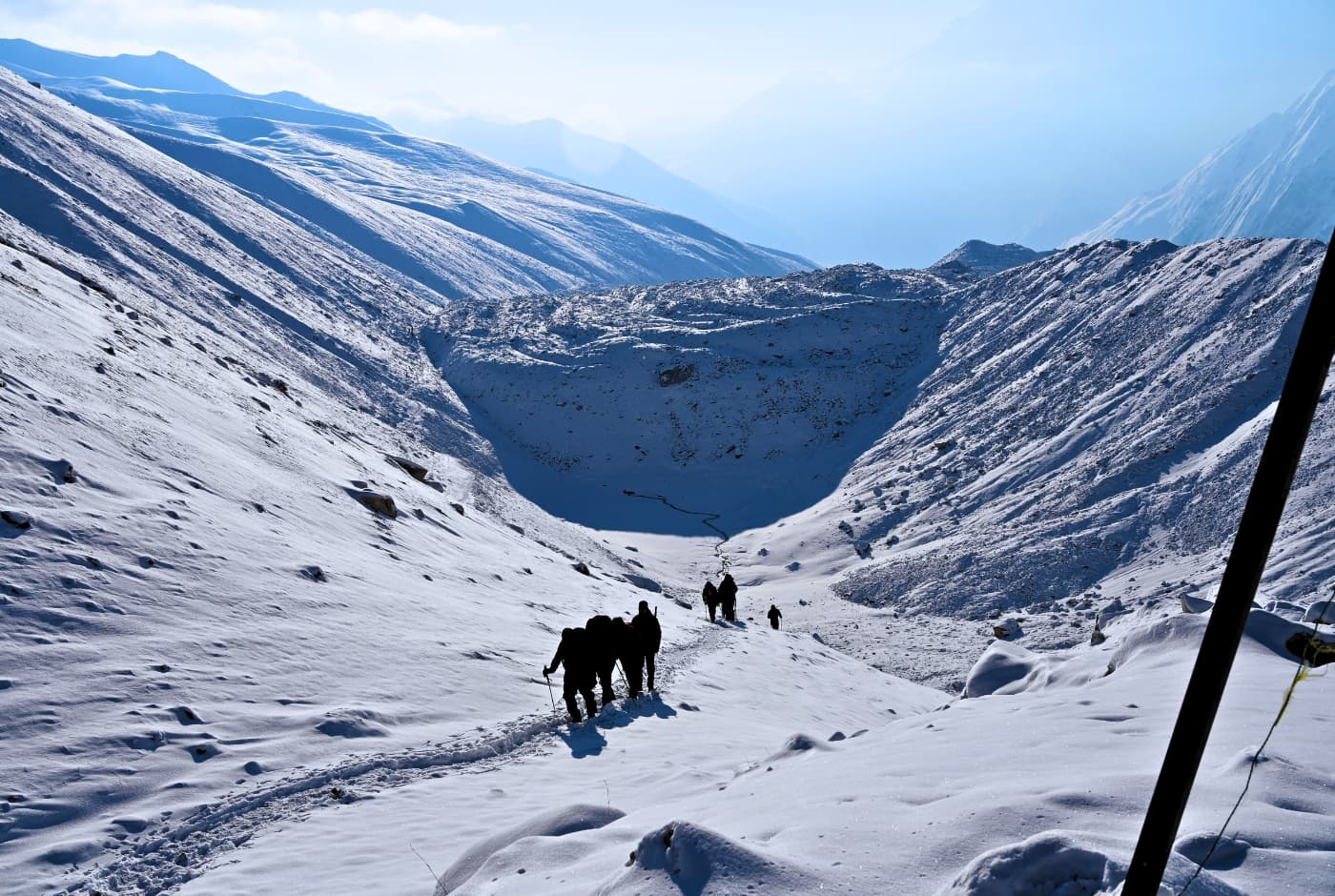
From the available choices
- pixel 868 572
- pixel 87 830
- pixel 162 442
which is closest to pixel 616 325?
pixel 868 572

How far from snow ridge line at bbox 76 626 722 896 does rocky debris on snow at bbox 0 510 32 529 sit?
6997 millimetres

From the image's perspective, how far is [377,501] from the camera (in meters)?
24.8

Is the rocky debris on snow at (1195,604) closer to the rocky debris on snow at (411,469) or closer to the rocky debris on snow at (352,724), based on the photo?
the rocky debris on snow at (352,724)

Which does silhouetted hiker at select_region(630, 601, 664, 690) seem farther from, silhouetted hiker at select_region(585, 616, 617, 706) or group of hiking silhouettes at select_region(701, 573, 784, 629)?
group of hiking silhouettes at select_region(701, 573, 784, 629)

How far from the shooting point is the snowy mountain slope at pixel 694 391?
172 feet

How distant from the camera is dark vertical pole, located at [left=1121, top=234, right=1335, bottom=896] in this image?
242 cm

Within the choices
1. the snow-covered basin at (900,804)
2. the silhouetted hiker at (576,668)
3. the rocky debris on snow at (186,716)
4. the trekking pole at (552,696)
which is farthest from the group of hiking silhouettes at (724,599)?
the rocky debris on snow at (186,716)

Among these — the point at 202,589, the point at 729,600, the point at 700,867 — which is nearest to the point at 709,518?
the point at 729,600

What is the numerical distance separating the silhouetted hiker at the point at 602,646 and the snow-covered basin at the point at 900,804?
0.86m

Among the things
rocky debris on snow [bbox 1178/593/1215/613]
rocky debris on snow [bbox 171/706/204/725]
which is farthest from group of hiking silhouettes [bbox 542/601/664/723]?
rocky debris on snow [bbox 1178/593/1215/613]

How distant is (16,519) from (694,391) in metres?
48.8

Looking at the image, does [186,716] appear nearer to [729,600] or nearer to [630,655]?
[630,655]

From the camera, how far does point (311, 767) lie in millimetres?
10133

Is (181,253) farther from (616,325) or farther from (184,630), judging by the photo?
(184,630)
